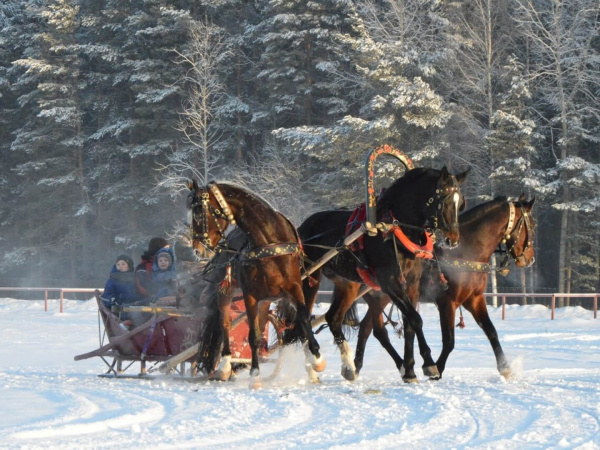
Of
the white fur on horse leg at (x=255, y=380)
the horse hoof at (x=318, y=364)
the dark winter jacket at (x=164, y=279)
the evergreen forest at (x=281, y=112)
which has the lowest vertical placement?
the white fur on horse leg at (x=255, y=380)

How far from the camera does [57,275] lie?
1820 inches

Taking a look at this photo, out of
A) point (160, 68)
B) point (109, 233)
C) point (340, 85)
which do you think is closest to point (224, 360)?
point (340, 85)

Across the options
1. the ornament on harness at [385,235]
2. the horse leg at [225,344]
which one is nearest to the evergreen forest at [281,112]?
the ornament on harness at [385,235]

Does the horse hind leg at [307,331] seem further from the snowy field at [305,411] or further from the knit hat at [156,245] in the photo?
the knit hat at [156,245]

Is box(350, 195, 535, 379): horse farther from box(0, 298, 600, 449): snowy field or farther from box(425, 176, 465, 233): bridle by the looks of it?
box(425, 176, 465, 233): bridle

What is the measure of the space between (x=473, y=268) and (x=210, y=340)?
9.93 feet

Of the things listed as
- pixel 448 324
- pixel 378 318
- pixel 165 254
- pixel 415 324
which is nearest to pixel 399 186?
pixel 415 324

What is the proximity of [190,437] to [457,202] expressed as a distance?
4.00 meters

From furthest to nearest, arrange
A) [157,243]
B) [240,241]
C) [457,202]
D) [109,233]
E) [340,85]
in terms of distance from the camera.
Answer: [109,233]
[340,85]
[157,243]
[240,241]
[457,202]

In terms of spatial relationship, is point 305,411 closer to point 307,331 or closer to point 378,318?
point 307,331

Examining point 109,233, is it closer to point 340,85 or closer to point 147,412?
point 340,85

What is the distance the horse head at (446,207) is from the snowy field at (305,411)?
151 centimetres

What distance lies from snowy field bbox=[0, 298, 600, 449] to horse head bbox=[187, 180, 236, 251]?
1499mm

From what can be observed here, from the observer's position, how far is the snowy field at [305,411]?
6.52 meters
